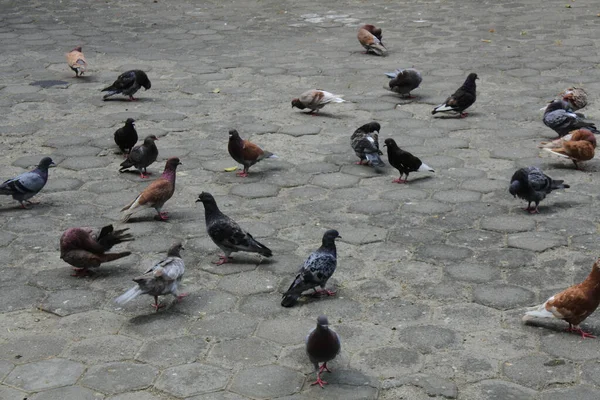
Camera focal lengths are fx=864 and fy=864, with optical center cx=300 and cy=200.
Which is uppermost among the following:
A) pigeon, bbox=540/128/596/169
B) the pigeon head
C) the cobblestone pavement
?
pigeon, bbox=540/128/596/169

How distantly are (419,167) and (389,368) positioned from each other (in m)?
3.04

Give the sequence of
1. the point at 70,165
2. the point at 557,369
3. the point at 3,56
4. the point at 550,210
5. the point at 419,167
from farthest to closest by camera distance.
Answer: the point at 3,56 < the point at 70,165 < the point at 419,167 < the point at 550,210 < the point at 557,369

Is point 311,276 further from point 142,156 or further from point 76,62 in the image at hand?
point 76,62

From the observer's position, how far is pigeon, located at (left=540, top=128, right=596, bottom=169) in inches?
295

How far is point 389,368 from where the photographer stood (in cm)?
458

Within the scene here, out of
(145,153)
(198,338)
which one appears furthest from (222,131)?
(198,338)

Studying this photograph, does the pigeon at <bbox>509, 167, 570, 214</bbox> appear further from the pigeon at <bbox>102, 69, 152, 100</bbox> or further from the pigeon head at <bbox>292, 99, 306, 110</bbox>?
the pigeon at <bbox>102, 69, 152, 100</bbox>

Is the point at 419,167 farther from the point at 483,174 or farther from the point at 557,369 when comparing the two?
the point at 557,369

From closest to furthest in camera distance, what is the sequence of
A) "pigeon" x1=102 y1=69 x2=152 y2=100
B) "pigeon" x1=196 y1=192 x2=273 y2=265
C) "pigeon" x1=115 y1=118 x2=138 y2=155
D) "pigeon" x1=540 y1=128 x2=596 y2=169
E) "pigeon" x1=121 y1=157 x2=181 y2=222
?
"pigeon" x1=196 y1=192 x2=273 y2=265 → "pigeon" x1=121 y1=157 x2=181 y2=222 → "pigeon" x1=540 y1=128 x2=596 y2=169 → "pigeon" x1=115 y1=118 x2=138 y2=155 → "pigeon" x1=102 y1=69 x2=152 y2=100

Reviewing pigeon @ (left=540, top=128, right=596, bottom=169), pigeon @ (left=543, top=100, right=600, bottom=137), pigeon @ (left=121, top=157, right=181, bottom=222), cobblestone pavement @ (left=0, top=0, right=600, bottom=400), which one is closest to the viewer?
cobblestone pavement @ (left=0, top=0, right=600, bottom=400)

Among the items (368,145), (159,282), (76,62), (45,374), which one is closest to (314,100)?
(368,145)

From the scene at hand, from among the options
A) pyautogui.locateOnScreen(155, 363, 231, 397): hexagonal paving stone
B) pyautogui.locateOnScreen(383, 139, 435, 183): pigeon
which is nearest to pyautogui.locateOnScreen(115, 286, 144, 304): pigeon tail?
pyautogui.locateOnScreen(155, 363, 231, 397): hexagonal paving stone

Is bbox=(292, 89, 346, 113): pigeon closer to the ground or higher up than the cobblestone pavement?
higher up

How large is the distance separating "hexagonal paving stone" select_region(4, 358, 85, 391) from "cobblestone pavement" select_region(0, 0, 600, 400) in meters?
0.02
